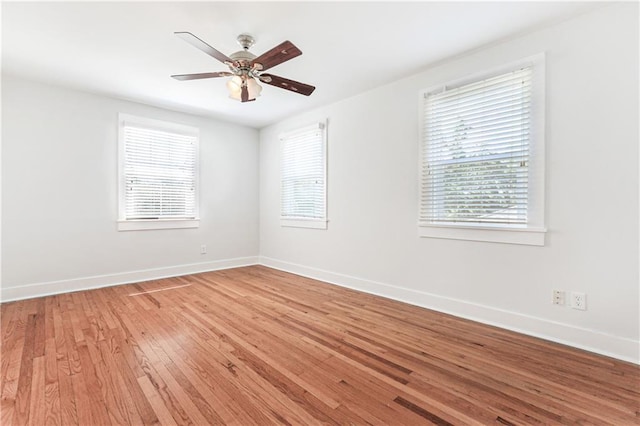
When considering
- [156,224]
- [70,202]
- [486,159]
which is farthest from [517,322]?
[70,202]

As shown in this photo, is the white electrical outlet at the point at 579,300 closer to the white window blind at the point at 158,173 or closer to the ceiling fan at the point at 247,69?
the ceiling fan at the point at 247,69

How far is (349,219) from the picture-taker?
4031 millimetres

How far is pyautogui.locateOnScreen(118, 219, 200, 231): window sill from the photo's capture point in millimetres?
4172

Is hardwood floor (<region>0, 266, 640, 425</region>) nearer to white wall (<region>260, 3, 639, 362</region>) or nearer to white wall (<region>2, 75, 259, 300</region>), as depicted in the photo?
white wall (<region>260, 3, 639, 362</region>)

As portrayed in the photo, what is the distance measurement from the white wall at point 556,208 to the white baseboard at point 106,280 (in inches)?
106

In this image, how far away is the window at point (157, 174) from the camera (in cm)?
418

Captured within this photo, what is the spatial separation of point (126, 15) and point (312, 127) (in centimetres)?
261

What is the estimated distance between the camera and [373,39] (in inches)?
102

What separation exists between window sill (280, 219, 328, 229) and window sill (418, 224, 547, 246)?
1563 millimetres

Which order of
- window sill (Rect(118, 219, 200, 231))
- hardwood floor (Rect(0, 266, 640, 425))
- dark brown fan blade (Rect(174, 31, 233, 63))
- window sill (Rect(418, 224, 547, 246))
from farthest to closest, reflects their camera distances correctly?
window sill (Rect(118, 219, 200, 231)) < window sill (Rect(418, 224, 547, 246)) < dark brown fan blade (Rect(174, 31, 233, 63)) < hardwood floor (Rect(0, 266, 640, 425))

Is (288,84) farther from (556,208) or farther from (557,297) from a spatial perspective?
A: (557,297)

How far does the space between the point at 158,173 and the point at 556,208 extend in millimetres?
4843

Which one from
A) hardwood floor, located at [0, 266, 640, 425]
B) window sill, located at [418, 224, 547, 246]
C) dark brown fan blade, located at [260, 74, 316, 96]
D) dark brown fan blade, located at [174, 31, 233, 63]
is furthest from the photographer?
dark brown fan blade, located at [260, 74, 316, 96]

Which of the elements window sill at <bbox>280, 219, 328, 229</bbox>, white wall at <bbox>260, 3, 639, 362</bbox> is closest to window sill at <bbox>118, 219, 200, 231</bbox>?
window sill at <bbox>280, 219, 328, 229</bbox>
